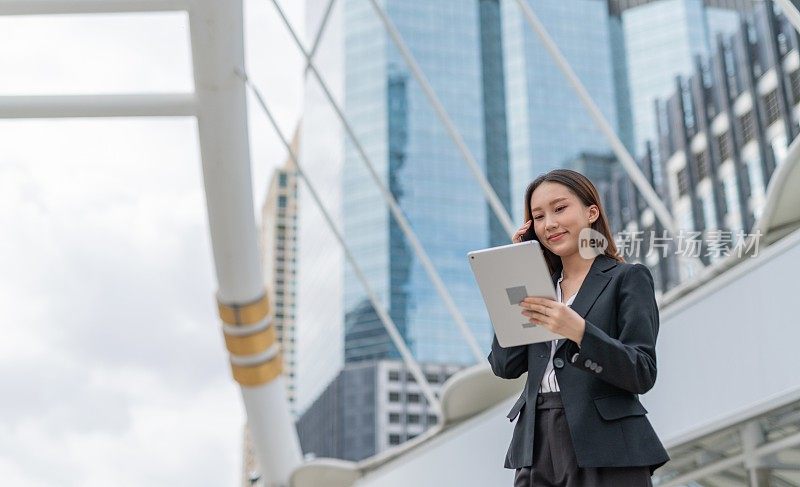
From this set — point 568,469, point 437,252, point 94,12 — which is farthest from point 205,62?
point 437,252

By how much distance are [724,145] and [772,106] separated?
12.1 feet

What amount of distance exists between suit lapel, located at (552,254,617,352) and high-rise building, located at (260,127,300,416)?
89.6m

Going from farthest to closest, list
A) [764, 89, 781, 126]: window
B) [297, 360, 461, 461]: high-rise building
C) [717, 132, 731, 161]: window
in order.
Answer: [297, 360, 461, 461]: high-rise building < [717, 132, 731, 161]: window < [764, 89, 781, 126]: window

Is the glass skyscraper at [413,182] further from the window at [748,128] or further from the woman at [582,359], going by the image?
the woman at [582,359]

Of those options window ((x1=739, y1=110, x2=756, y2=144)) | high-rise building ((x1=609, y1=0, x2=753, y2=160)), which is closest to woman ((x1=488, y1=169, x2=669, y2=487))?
window ((x1=739, y1=110, x2=756, y2=144))

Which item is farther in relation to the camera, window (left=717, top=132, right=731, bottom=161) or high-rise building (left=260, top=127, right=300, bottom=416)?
high-rise building (left=260, top=127, right=300, bottom=416)

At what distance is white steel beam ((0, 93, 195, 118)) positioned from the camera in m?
5.55

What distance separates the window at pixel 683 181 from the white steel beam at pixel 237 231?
4360 cm

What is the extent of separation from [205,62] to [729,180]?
42.3 meters

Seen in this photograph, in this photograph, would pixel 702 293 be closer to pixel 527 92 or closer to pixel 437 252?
pixel 437 252

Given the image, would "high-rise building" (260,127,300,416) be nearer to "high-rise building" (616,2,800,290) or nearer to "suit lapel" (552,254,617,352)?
"high-rise building" (616,2,800,290)

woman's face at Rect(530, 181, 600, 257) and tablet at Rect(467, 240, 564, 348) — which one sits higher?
woman's face at Rect(530, 181, 600, 257)

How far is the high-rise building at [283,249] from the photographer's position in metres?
92.1

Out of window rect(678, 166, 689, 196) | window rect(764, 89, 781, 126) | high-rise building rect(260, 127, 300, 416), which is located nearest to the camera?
window rect(764, 89, 781, 126)
